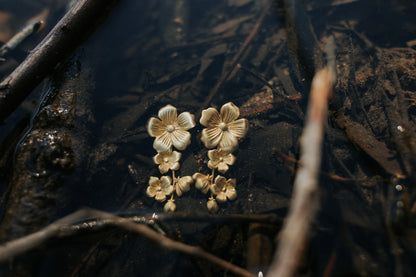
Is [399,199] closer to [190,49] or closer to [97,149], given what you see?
[97,149]

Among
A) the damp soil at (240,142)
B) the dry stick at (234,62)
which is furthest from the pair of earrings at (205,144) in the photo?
the dry stick at (234,62)

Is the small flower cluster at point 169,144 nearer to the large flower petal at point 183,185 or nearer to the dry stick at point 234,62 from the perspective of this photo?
the large flower petal at point 183,185

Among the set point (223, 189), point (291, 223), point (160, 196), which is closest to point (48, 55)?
point (160, 196)

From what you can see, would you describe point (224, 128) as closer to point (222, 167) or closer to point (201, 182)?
point (222, 167)

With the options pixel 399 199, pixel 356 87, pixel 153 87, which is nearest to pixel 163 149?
pixel 153 87

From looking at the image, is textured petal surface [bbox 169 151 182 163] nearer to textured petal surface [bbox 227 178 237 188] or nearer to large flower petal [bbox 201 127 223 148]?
large flower petal [bbox 201 127 223 148]

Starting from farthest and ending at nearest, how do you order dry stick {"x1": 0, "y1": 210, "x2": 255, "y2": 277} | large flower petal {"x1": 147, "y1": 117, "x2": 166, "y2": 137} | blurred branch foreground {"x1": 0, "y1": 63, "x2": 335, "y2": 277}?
1. large flower petal {"x1": 147, "y1": 117, "x2": 166, "y2": 137}
2. dry stick {"x1": 0, "y1": 210, "x2": 255, "y2": 277}
3. blurred branch foreground {"x1": 0, "y1": 63, "x2": 335, "y2": 277}

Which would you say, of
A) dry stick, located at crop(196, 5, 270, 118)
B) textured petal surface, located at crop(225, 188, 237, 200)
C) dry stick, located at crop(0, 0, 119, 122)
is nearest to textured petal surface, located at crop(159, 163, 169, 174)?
textured petal surface, located at crop(225, 188, 237, 200)
